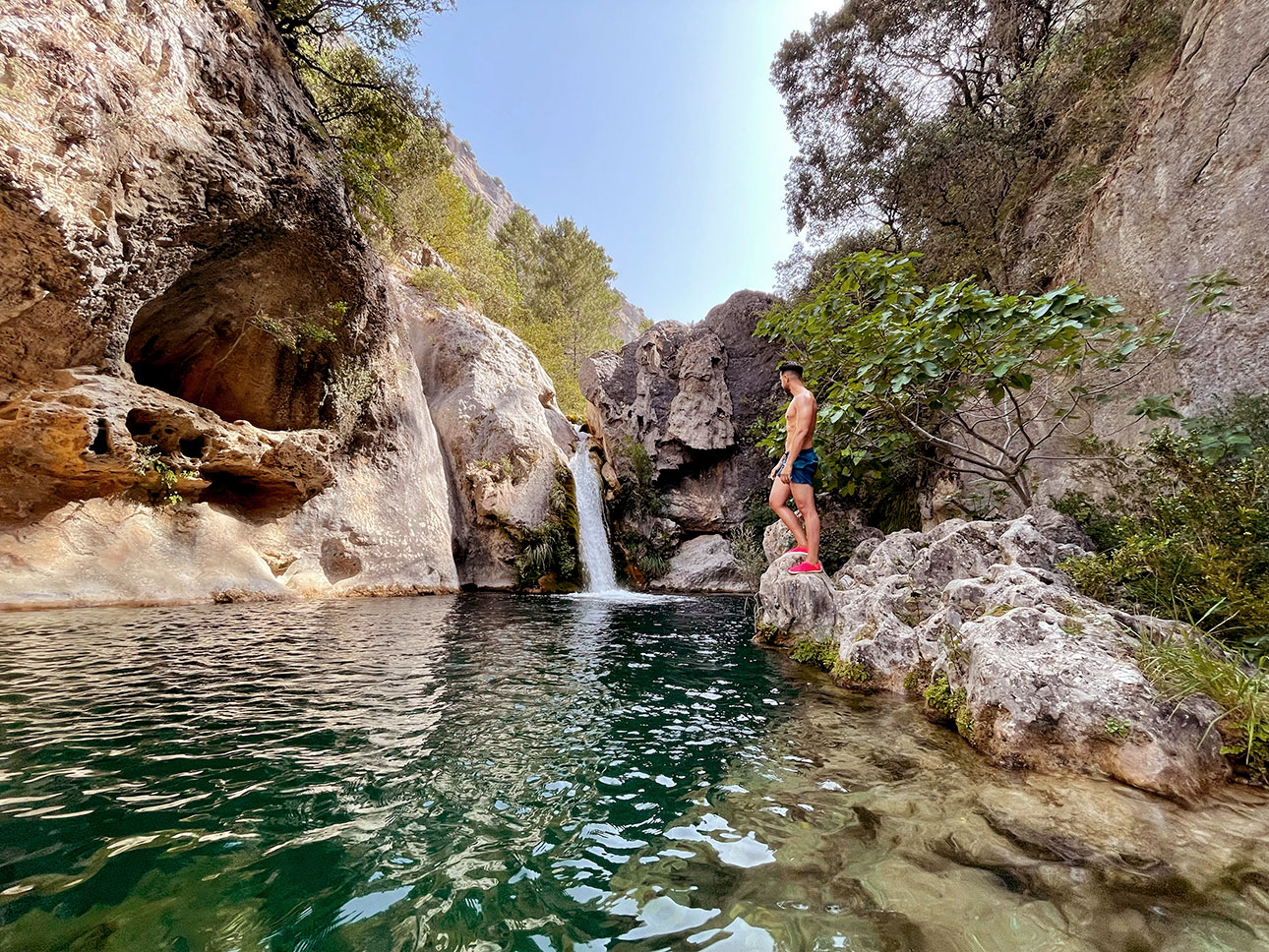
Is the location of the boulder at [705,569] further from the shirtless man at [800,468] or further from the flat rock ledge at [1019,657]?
the flat rock ledge at [1019,657]

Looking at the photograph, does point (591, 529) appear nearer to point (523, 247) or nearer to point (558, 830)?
point (558, 830)

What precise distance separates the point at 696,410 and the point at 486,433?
8664 millimetres

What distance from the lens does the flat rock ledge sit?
265 centimetres

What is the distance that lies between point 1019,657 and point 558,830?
3112mm

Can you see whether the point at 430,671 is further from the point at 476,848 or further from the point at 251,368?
the point at 251,368

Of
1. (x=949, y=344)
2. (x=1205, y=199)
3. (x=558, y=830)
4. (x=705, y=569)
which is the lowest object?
(x=558, y=830)

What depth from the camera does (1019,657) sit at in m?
3.30

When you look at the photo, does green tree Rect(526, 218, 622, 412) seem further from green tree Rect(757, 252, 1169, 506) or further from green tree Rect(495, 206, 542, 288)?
green tree Rect(757, 252, 1169, 506)

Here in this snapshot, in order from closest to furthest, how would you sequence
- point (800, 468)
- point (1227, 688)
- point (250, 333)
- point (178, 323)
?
point (1227, 688) → point (800, 468) → point (178, 323) → point (250, 333)

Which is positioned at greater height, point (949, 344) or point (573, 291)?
point (573, 291)

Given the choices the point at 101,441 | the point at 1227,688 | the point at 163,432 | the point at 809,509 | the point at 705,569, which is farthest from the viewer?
the point at 705,569

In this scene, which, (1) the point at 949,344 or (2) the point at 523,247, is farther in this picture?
(2) the point at 523,247

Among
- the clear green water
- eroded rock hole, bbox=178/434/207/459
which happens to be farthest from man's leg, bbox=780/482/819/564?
eroded rock hole, bbox=178/434/207/459

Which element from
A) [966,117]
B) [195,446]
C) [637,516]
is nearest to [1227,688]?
[966,117]
